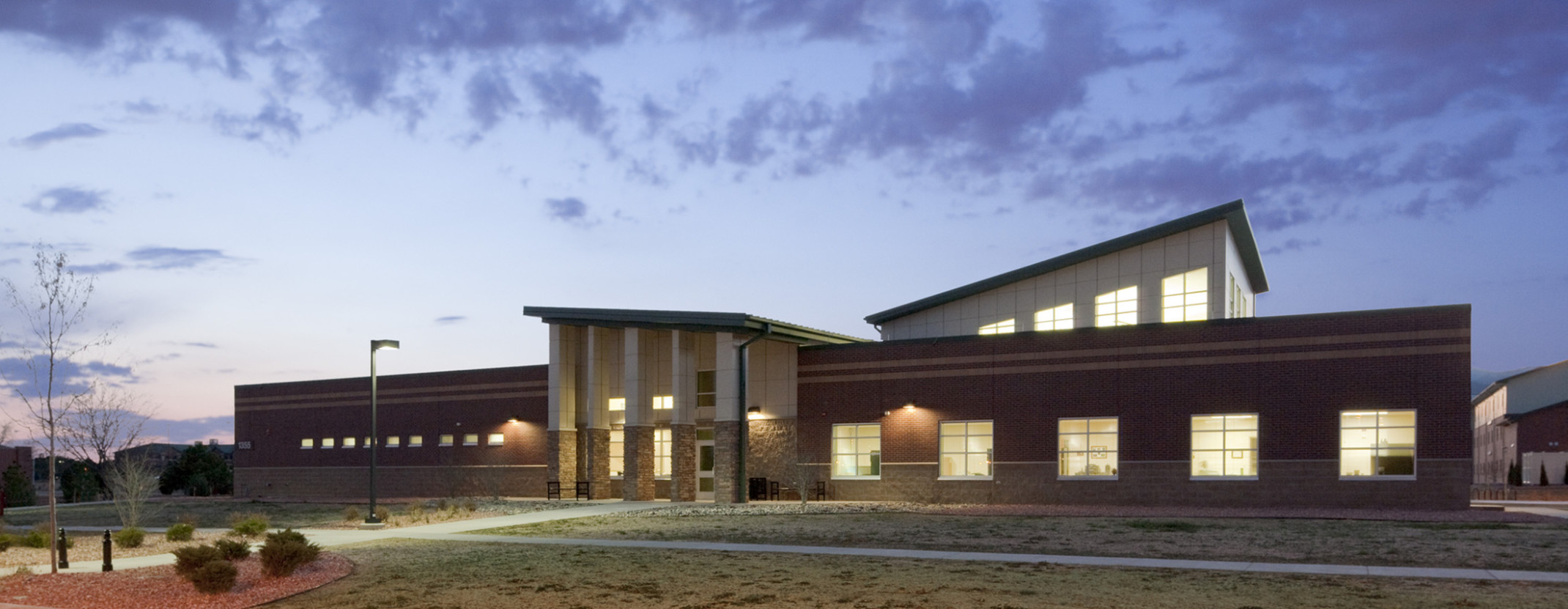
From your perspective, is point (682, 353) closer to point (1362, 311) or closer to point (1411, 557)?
point (1362, 311)

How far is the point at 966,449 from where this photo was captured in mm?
33750

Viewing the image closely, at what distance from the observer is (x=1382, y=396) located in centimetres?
2848

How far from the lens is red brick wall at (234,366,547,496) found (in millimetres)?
42094

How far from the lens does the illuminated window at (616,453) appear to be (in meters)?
39.4

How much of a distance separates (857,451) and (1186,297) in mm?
11132

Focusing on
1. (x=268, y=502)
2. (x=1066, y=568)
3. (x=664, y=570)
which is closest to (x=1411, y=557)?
(x=1066, y=568)

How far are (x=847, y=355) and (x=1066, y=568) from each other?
19.7 metres

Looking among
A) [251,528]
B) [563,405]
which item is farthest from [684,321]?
[251,528]

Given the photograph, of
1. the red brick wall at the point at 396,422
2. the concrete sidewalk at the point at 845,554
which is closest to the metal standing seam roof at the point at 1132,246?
the red brick wall at the point at 396,422

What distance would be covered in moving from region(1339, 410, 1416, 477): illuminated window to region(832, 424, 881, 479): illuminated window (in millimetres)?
12734

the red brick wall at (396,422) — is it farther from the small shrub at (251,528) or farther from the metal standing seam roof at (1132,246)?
the small shrub at (251,528)

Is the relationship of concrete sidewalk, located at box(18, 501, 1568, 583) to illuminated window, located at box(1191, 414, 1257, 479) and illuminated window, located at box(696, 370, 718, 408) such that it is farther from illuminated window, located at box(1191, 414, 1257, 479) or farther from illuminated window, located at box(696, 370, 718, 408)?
illuminated window, located at box(1191, 414, 1257, 479)

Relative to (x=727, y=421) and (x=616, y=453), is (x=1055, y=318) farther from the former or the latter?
(x=616, y=453)

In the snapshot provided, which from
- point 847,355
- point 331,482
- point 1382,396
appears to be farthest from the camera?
point 331,482
